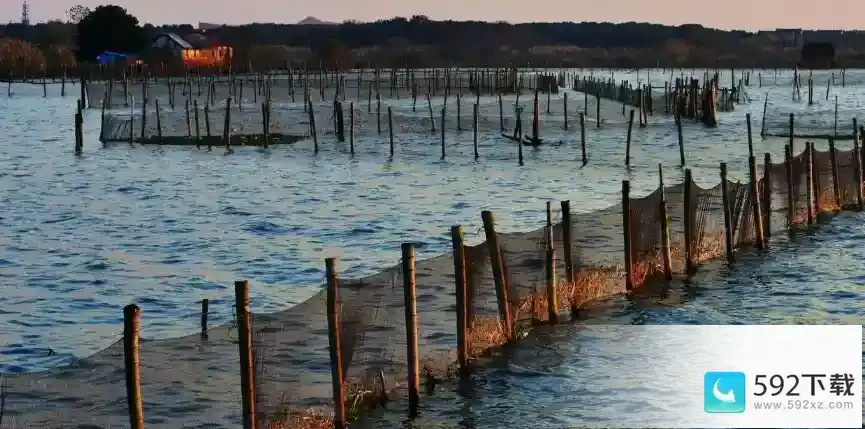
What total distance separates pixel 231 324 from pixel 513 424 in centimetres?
451

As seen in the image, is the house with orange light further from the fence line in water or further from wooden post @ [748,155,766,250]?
the fence line in water

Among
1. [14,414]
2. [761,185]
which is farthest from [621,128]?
[14,414]

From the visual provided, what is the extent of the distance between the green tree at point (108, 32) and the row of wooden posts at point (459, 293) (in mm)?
87617

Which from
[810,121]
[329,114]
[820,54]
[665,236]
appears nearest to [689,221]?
[665,236]

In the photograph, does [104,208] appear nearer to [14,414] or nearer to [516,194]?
[516,194]

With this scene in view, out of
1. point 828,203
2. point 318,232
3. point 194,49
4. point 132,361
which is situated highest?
point 194,49

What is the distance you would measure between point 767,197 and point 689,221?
335 cm

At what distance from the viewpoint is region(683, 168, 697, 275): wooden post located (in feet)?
57.8

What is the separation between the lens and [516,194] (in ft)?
109

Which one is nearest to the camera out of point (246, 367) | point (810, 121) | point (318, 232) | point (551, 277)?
point (246, 367)

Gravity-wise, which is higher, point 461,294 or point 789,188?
point 789,188

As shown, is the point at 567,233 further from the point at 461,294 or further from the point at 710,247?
the point at 710,247

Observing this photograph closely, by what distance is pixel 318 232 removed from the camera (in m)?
26.3

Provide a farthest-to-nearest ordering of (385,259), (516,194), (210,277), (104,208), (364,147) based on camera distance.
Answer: (364,147), (516,194), (104,208), (385,259), (210,277)
